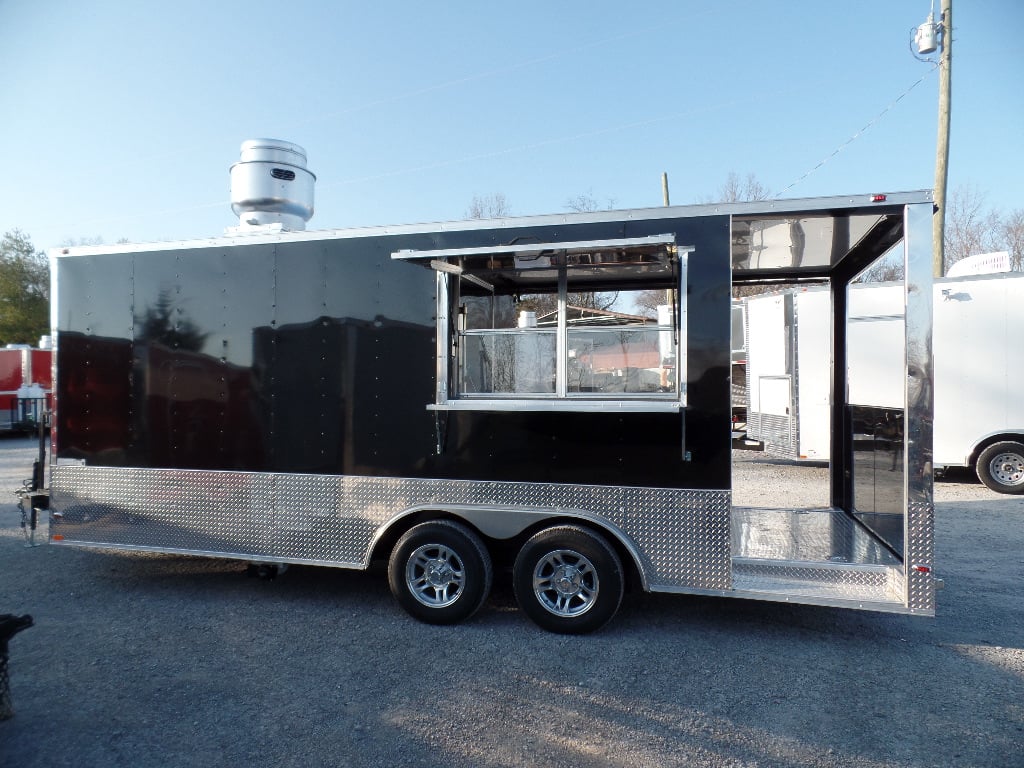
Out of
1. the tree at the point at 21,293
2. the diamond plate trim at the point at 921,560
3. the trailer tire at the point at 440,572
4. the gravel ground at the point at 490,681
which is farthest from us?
the tree at the point at 21,293

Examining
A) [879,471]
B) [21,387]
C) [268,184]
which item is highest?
[268,184]

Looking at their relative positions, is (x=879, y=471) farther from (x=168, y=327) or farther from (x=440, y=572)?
(x=168, y=327)

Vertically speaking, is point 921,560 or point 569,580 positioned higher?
point 921,560

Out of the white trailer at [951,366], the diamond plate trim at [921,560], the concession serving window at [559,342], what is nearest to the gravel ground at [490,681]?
the diamond plate trim at [921,560]

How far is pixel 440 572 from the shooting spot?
14.8 ft

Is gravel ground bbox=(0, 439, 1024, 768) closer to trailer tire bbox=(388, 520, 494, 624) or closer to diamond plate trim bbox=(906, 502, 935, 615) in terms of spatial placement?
trailer tire bbox=(388, 520, 494, 624)

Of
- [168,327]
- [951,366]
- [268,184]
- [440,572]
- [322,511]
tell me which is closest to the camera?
[440,572]

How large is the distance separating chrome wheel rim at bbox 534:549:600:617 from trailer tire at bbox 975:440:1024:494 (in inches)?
310

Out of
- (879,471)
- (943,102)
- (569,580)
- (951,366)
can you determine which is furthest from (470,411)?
(943,102)

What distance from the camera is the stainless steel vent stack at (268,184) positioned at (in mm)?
5566

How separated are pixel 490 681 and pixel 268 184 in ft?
14.3

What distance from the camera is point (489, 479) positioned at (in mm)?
4434

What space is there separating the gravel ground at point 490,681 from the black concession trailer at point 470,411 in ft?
1.28

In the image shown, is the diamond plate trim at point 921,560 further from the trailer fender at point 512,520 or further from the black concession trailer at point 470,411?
the trailer fender at point 512,520
